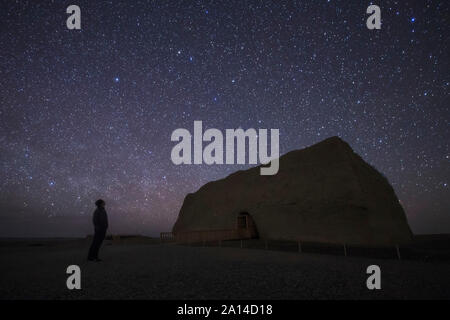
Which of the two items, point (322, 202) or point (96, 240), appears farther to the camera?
point (322, 202)

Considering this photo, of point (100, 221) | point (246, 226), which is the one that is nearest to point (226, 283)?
point (100, 221)

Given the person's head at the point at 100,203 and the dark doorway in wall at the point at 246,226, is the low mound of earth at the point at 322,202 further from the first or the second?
the person's head at the point at 100,203

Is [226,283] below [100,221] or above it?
below

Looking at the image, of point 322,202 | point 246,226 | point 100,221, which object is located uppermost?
point 322,202

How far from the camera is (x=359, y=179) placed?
20.5 m

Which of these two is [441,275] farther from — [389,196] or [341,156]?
[389,196]

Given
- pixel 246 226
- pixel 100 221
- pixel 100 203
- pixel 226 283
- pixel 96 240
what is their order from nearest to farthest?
pixel 226 283, pixel 100 221, pixel 100 203, pixel 96 240, pixel 246 226

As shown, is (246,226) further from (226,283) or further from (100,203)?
(226,283)

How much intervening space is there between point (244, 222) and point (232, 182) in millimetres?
7237

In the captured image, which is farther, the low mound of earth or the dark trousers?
the low mound of earth

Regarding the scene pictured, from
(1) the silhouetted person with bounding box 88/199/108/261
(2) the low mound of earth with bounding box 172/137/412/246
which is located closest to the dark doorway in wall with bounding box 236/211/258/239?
(2) the low mound of earth with bounding box 172/137/412/246

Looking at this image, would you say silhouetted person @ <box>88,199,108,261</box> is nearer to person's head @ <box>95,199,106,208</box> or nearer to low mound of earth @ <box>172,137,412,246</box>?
person's head @ <box>95,199,106,208</box>

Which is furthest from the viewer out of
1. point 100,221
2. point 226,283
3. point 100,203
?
point 100,203

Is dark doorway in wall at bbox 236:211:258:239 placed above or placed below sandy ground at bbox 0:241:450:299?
below
